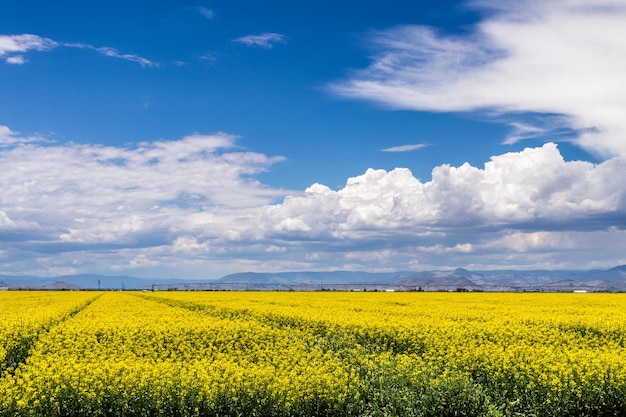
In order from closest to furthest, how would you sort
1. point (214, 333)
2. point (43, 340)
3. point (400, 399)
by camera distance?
→ point (400, 399) < point (43, 340) < point (214, 333)

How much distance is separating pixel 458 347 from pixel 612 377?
547cm

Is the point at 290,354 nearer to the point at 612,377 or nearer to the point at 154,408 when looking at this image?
the point at 154,408

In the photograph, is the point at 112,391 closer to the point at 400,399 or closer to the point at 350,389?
the point at 350,389

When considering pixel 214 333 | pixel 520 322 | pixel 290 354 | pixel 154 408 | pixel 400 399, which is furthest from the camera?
pixel 520 322

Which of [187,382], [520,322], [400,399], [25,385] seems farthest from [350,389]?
[520,322]

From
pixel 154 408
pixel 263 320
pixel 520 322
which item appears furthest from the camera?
pixel 263 320

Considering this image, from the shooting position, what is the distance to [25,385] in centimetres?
1436

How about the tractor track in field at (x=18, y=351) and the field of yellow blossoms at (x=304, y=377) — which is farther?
the tractor track in field at (x=18, y=351)

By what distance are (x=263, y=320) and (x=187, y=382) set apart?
19019 millimetres

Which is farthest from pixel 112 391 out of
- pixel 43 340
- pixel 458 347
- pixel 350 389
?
pixel 458 347

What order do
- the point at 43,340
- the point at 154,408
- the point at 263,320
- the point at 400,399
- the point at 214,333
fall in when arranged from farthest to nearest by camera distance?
the point at 263,320
the point at 214,333
the point at 43,340
the point at 400,399
the point at 154,408

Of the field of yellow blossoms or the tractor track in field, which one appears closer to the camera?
the field of yellow blossoms

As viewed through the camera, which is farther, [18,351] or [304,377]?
[18,351]

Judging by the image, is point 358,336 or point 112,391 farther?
point 358,336
